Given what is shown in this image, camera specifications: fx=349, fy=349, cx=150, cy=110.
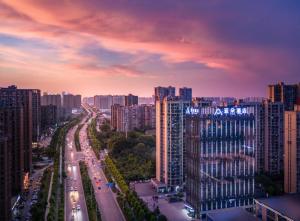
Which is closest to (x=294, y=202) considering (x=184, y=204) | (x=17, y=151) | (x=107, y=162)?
(x=184, y=204)

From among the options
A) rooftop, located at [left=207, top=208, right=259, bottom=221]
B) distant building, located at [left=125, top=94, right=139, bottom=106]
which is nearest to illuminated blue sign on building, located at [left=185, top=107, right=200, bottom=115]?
rooftop, located at [left=207, top=208, right=259, bottom=221]

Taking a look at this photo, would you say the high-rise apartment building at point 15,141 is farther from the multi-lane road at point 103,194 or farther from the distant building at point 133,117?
the distant building at point 133,117

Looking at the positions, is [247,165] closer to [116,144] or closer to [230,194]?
[230,194]

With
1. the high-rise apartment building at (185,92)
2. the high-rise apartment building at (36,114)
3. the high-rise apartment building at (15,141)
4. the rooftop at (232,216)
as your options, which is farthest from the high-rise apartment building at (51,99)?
the rooftop at (232,216)

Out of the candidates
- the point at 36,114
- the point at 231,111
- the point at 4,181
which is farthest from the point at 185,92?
the point at 4,181

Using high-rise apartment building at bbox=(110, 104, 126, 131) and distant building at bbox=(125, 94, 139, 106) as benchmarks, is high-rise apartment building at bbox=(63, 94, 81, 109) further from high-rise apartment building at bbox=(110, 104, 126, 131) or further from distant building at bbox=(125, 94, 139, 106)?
high-rise apartment building at bbox=(110, 104, 126, 131)
